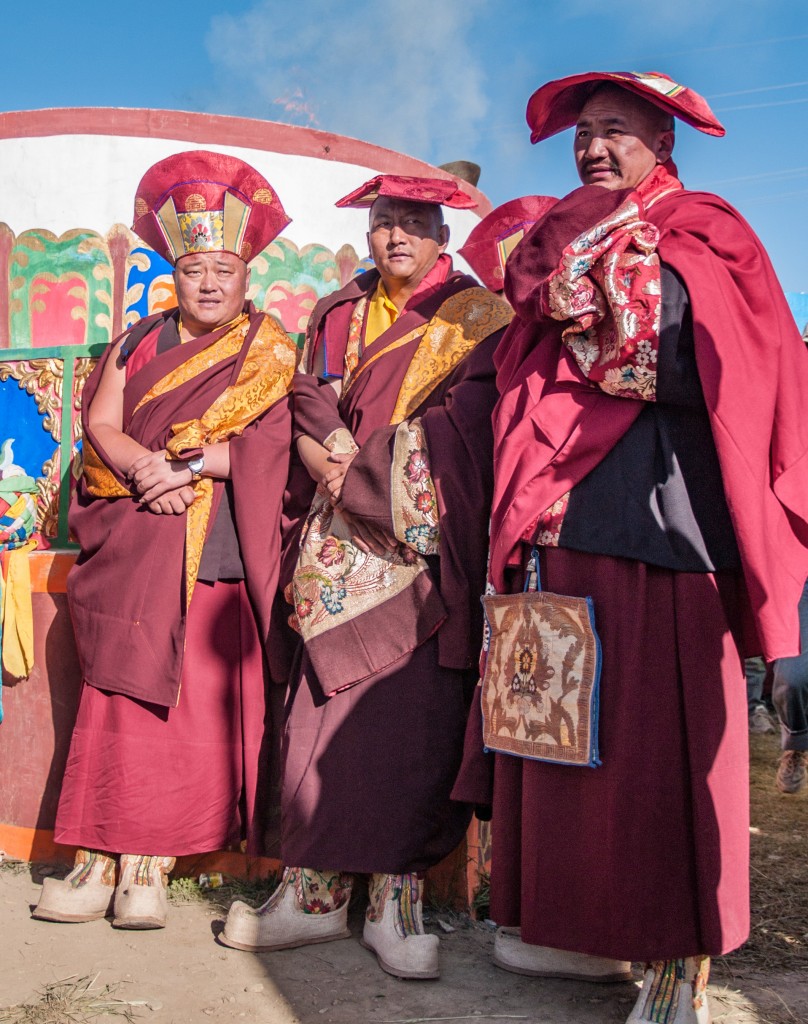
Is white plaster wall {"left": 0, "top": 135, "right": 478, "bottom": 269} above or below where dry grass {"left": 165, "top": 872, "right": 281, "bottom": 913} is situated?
above

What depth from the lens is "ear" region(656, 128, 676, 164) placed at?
262 cm

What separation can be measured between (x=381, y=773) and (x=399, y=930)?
408mm

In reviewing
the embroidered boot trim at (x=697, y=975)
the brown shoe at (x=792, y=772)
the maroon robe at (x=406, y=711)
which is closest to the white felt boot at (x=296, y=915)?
the maroon robe at (x=406, y=711)

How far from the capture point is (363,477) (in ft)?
9.47

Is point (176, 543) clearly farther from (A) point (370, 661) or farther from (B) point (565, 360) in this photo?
(B) point (565, 360)

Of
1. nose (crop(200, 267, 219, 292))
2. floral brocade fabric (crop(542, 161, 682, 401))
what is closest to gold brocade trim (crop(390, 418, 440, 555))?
floral brocade fabric (crop(542, 161, 682, 401))

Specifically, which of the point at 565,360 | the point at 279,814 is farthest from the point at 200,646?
the point at 565,360

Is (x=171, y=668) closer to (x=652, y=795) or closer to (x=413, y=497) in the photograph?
(x=413, y=497)

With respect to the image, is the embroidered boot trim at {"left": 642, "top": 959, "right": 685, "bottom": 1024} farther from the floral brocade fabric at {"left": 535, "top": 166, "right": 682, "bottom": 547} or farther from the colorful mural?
the colorful mural

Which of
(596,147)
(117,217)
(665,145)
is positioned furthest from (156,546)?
(117,217)

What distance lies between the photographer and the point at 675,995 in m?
2.31

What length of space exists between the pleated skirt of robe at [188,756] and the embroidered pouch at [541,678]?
984 mm

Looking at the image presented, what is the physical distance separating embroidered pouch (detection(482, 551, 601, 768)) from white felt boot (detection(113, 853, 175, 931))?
3.84 ft

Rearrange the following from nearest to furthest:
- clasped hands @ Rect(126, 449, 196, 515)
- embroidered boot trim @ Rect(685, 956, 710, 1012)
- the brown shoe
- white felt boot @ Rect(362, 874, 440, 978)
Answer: embroidered boot trim @ Rect(685, 956, 710, 1012), white felt boot @ Rect(362, 874, 440, 978), clasped hands @ Rect(126, 449, 196, 515), the brown shoe
